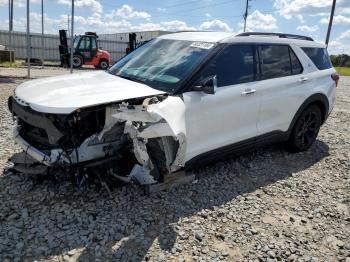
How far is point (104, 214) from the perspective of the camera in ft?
11.5

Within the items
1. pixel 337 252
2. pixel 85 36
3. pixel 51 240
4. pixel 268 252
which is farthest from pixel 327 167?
pixel 85 36

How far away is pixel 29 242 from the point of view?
9.95ft

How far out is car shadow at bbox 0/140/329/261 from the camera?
303 centimetres

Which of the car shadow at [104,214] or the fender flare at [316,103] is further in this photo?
the fender flare at [316,103]

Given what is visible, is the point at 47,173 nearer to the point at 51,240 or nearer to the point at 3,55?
the point at 51,240

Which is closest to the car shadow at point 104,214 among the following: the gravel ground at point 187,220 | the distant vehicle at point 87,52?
the gravel ground at point 187,220

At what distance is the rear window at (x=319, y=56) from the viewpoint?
220 inches

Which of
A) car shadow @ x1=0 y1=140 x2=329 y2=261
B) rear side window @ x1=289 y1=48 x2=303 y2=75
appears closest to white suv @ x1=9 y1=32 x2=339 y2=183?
rear side window @ x1=289 y1=48 x2=303 y2=75

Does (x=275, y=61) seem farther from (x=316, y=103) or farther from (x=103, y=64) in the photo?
(x=103, y=64)

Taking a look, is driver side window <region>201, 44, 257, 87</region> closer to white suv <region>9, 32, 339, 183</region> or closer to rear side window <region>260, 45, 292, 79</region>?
white suv <region>9, 32, 339, 183</region>

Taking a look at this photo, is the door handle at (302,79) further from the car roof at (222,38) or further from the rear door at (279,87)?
the car roof at (222,38)

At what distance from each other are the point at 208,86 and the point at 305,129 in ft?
8.59

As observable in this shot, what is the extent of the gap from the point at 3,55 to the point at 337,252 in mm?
23328

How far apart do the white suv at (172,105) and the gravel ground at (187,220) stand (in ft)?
1.19
